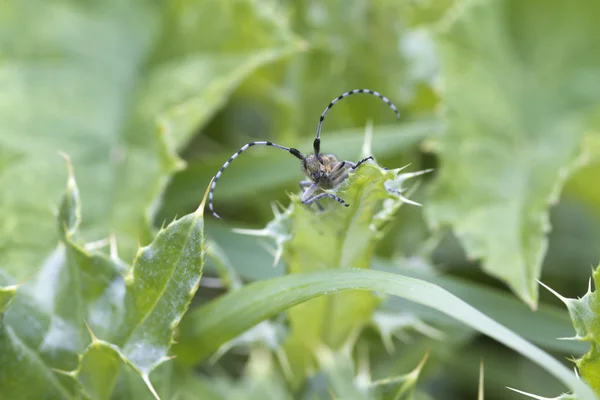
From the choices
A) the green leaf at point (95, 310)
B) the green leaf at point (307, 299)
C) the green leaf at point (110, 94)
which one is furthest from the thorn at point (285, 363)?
the green leaf at point (110, 94)

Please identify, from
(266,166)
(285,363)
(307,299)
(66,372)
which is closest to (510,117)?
(266,166)

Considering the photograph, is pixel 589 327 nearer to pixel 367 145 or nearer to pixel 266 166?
pixel 367 145

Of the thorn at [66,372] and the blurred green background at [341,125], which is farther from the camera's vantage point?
the blurred green background at [341,125]

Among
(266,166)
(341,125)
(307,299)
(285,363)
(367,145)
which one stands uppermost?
(367,145)

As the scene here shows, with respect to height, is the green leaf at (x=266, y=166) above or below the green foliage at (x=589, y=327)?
below

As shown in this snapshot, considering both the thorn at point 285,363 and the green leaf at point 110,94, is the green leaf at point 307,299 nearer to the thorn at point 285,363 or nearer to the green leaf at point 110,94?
the thorn at point 285,363

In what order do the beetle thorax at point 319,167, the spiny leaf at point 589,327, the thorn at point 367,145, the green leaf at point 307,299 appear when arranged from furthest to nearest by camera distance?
the thorn at point 367,145 → the beetle thorax at point 319,167 → the spiny leaf at point 589,327 → the green leaf at point 307,299

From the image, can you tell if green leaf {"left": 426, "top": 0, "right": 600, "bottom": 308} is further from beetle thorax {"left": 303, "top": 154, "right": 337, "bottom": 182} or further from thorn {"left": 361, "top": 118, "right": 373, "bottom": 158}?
beetle thorax {"left": 303, "top": 154, "right": 337, "bottom": 182}

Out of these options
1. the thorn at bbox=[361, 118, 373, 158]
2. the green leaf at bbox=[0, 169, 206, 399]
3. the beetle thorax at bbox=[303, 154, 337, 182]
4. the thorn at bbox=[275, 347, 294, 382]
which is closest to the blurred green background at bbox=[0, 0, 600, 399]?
the thorn at bbox=[361, 118, 373, 158]
